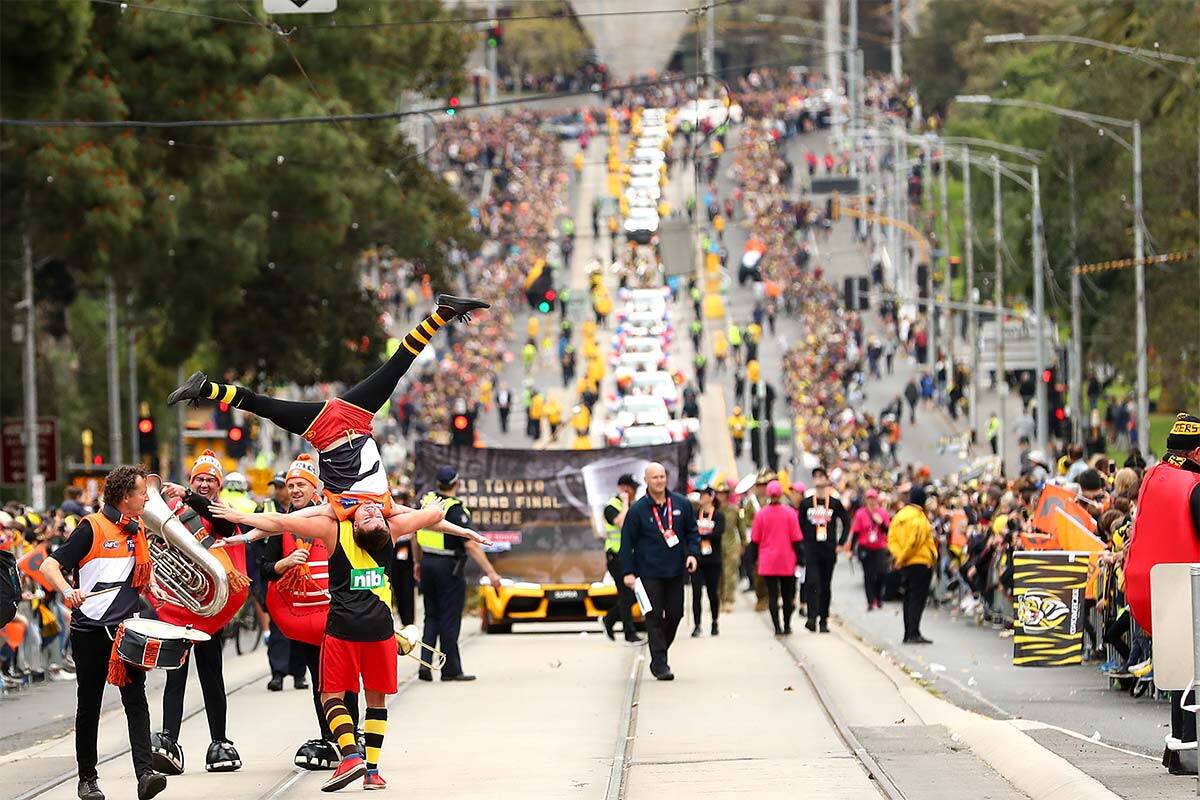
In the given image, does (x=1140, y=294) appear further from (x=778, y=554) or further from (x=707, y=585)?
(x=778, y=554)

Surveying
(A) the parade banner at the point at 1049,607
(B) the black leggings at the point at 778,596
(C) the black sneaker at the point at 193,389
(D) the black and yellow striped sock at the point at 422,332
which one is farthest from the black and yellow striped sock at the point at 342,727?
(B) the black leggings at the point at 778,596

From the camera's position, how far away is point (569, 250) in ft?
324

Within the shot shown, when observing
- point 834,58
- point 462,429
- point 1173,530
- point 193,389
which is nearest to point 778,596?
point 1173,530

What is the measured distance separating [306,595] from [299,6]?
8149 mm

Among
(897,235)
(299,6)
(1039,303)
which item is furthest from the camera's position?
(897,235)

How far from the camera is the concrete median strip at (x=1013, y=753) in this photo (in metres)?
11.4

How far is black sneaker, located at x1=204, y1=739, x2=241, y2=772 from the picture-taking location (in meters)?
13.5

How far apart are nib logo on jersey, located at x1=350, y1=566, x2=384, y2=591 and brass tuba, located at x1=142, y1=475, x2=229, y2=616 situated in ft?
2.99

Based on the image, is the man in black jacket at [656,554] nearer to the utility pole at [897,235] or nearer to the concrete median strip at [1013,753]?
the concrete median strip at [1013,753]

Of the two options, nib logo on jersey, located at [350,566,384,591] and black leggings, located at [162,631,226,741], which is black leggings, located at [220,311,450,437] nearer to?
nib logo on jersey, located at [350,566,384,591]

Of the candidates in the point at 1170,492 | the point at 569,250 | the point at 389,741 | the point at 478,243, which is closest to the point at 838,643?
the point at 389,741

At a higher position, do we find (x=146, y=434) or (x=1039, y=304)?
(x=1039, y=304)

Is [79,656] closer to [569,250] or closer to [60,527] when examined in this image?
[60,527]

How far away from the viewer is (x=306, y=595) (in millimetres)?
14047
